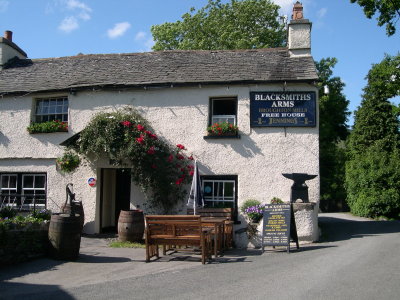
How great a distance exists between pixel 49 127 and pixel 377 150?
18.1 m

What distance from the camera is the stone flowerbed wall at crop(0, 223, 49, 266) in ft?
26.7

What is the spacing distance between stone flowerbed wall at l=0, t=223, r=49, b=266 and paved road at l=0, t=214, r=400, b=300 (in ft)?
0.97

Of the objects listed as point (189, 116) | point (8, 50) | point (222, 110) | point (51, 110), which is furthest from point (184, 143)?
point (8, 50)

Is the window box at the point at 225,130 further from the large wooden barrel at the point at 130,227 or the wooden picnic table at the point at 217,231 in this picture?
the large wooden barrel at the point at 130,227

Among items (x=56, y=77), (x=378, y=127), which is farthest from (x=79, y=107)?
(x=378, y=127)

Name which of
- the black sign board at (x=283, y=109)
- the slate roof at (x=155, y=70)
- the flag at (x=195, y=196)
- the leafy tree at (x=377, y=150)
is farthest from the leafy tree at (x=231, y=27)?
the flag at (x=195, y=196)

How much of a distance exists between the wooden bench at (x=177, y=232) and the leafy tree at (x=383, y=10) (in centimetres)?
1434

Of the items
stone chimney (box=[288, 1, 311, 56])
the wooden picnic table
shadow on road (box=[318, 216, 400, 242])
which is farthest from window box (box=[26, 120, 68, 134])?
shadow on road (box=[318, 216, 400, 242])

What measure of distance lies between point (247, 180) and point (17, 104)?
336 inches

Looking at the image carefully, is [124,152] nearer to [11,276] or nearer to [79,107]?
[79,107]

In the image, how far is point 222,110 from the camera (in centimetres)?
1270

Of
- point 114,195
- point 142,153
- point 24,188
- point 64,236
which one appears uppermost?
point 142,153

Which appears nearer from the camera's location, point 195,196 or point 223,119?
point 195,196

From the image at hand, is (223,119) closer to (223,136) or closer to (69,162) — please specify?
(223,136)
